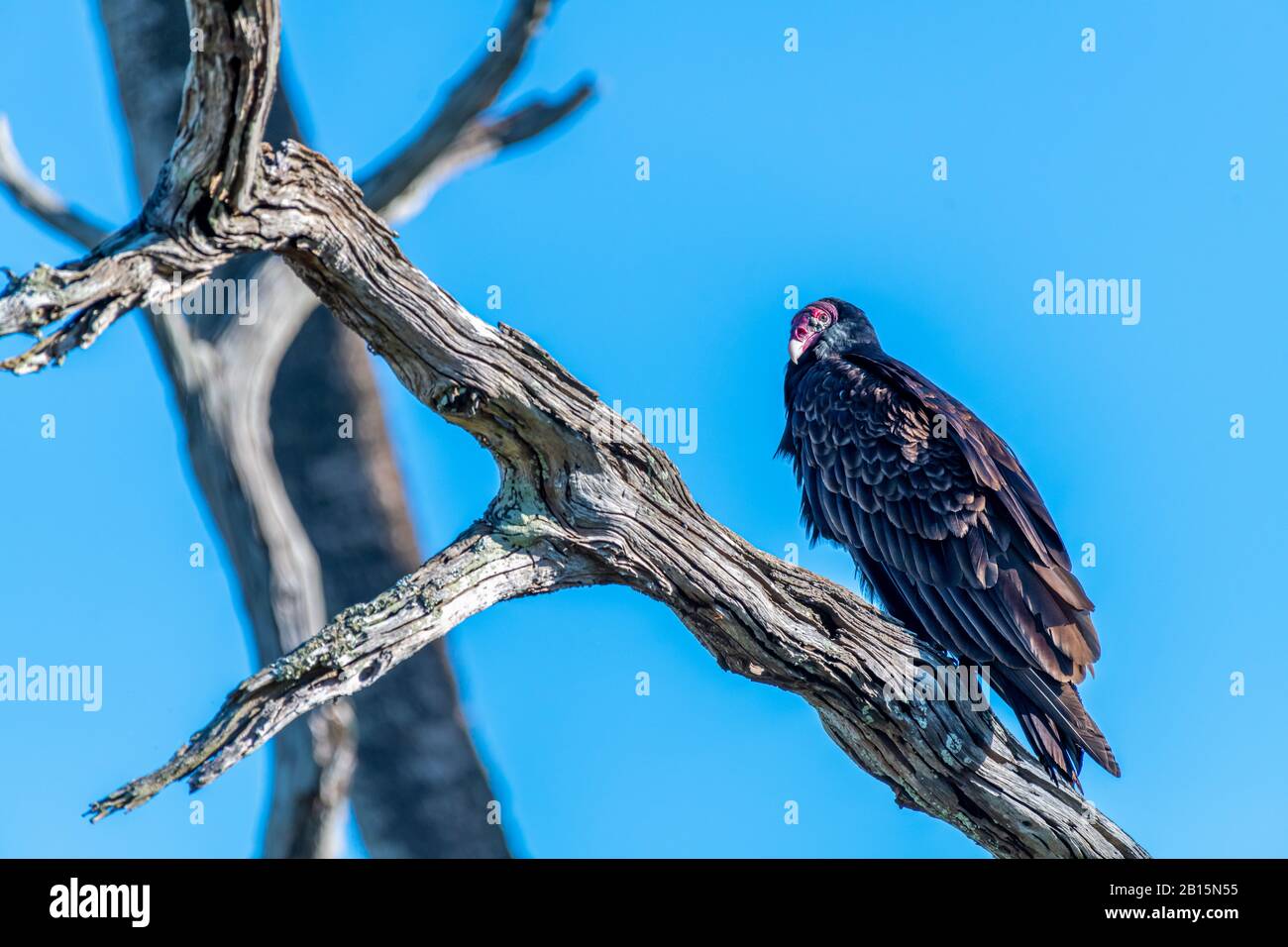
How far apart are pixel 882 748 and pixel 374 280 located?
2.41 m

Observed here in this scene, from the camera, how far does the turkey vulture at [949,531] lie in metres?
4.69

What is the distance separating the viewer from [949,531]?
5.16 meters

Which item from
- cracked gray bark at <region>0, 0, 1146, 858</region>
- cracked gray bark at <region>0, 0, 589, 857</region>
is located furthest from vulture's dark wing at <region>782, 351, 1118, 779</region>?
cracked gray bark at <region>0, 0, 589, 857</region>

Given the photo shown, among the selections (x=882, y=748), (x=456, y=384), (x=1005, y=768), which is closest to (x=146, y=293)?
(x=456, y=384)

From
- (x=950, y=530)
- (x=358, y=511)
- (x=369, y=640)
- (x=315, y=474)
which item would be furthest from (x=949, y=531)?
(x=315, y=474)

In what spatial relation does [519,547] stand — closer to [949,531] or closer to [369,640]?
[369,640]

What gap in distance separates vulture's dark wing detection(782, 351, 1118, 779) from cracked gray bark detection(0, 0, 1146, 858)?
317 mm

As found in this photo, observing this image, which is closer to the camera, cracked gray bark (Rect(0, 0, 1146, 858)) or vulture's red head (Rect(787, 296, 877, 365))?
cracked gray bark (Rect(0, 0, 1146, 858))

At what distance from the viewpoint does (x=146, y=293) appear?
3.27 m

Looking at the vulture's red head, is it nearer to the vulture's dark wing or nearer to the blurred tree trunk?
the vulture's dark wing

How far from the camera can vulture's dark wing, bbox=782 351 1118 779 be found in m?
4.70

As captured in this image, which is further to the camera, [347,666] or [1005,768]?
[1005,768]
